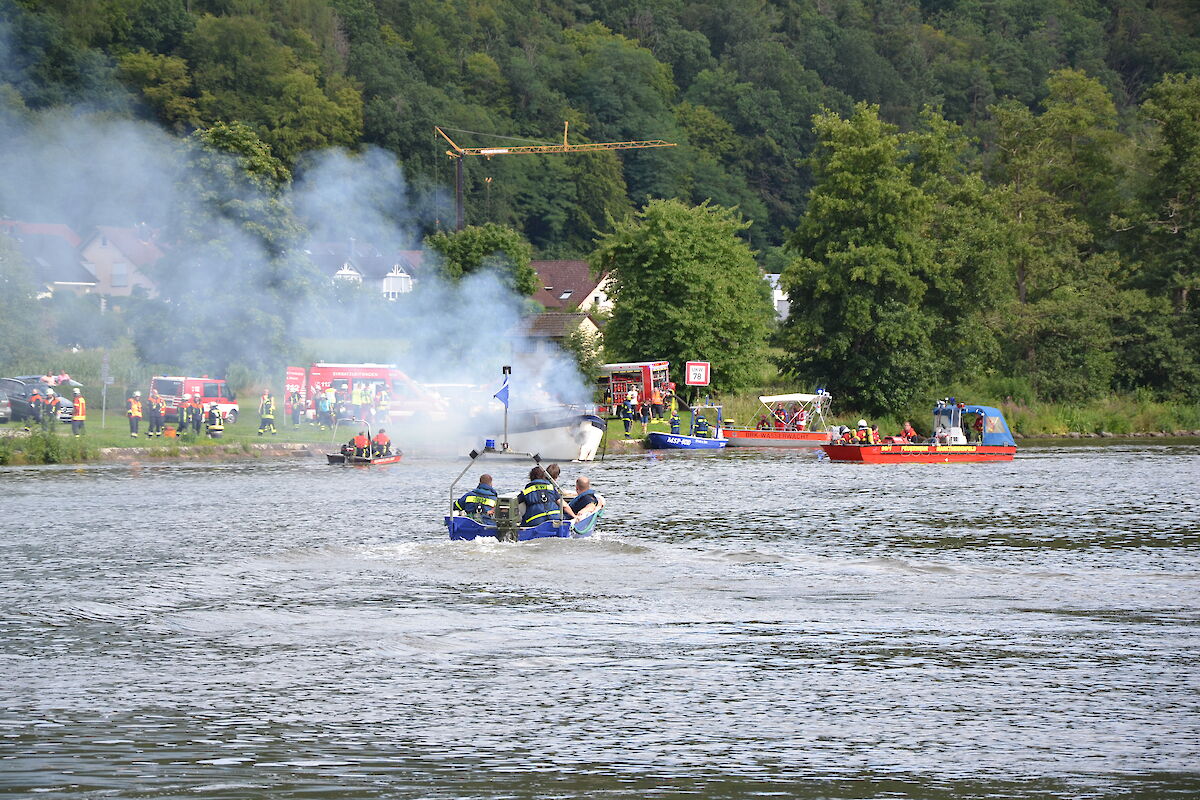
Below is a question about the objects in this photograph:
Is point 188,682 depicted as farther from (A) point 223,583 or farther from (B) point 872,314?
(B) point 872,314

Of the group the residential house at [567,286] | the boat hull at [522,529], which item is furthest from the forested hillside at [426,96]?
the boat hull at [522,529]

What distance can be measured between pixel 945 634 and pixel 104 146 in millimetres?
50101

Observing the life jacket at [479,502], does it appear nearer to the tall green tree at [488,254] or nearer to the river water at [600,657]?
the river water at [600,657]

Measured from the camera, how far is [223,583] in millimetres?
26438

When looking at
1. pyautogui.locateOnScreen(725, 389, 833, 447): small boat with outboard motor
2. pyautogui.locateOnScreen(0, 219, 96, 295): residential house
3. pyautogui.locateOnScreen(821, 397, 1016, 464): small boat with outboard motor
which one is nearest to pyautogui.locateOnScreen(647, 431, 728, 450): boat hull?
pyautogui.locateOnScreen(725, 389, 833, 447): small boat with outboard motor

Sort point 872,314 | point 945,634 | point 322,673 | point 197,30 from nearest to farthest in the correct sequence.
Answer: point 322,673
point 945,634
point 872,314
point 197,30

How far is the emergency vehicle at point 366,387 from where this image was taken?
64.8 metres

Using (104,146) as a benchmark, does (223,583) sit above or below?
below

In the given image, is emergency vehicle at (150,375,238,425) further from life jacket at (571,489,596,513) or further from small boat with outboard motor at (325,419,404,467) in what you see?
life jacket at (571,489,596,513)

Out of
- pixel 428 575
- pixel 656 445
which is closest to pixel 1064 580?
pixel 428 575

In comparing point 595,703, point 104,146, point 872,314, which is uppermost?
point 104,146

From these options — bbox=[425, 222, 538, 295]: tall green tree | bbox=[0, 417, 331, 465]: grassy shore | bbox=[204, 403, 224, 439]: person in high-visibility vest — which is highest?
bbox=[425, 222, 538, 295]: tall green tree

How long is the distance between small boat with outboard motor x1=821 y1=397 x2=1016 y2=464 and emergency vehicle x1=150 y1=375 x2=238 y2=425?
25.7m

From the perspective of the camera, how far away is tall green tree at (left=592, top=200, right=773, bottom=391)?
8444 cm
